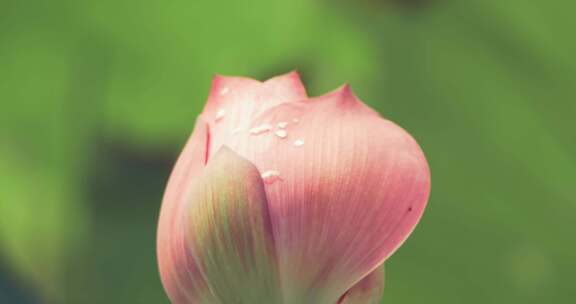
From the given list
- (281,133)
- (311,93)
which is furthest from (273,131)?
(311,93)

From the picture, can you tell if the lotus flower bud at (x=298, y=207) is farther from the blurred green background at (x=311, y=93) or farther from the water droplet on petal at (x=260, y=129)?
the blurred green background at (x=311, y=93)

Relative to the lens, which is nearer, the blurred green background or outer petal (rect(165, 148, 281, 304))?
outer petal (rect(165, 148, 281, 304))

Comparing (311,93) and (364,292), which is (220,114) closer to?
(364,292)

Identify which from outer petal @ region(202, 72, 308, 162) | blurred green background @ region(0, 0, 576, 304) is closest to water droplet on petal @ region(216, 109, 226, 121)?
outer petal @ region(202, 72, 308, 162)

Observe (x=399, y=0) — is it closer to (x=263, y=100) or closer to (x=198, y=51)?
(x=198, y=51)

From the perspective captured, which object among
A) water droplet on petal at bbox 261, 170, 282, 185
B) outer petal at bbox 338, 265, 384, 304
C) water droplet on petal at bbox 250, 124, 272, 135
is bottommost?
outer petal at bbox 338, 265, 384, 304

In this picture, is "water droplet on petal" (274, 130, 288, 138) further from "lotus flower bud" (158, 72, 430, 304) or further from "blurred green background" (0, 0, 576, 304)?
"blurred green background" (0, 0, 576, 304)

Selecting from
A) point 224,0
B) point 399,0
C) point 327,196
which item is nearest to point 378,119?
point 327,196
